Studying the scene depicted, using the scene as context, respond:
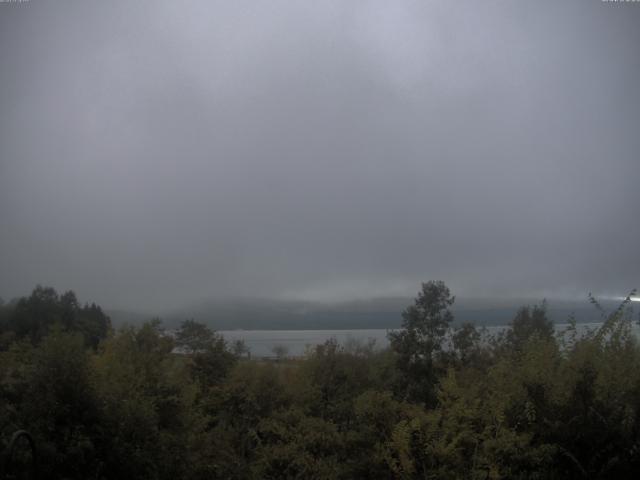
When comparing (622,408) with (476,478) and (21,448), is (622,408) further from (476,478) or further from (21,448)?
(21,448)

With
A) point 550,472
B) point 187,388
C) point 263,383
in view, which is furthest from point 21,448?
point 263,383

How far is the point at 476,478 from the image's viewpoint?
11.6 m

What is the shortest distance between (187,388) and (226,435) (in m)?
2.86

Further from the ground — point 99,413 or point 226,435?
point 99,413

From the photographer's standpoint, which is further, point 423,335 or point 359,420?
point 423,335

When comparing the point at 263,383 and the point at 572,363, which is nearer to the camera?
the point at 572,363

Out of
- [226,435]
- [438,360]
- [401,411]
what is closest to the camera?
[401,411]

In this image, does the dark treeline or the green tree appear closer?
the dark treeline

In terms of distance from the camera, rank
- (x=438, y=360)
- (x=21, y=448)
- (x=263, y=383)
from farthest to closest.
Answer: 1. (x=438, y=360)
2. (x=263, y=383)
3. (x=21, y=448)

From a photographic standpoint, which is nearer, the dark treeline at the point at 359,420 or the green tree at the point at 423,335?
the dark treeline at the point at 359,420

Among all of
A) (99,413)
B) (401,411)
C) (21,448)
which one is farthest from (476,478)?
(21,448)

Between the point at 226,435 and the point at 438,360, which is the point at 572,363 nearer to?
the point at 226,435

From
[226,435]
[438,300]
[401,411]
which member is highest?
[438,300]

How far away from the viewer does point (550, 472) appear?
37.5 feet
